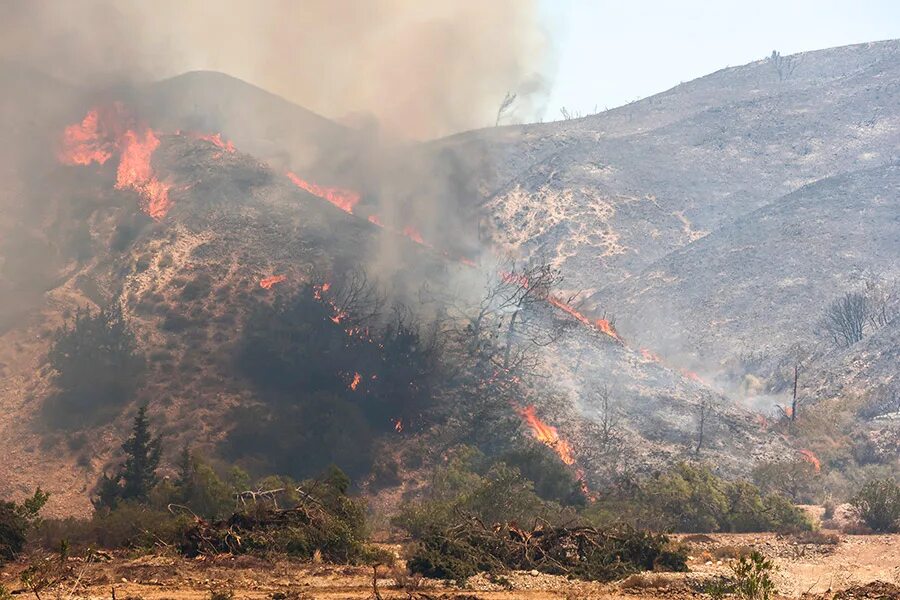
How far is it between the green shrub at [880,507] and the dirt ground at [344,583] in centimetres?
1035

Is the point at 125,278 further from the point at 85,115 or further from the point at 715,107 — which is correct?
the point at 715,107

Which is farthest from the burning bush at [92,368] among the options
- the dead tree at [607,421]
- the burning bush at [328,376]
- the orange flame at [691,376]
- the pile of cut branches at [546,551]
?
the orange flame at [691,376]

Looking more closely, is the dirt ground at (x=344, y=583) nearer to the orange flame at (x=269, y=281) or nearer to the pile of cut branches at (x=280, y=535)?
the pile of cut branches at (x=280, y=535)

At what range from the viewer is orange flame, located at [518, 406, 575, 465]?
5469 cm

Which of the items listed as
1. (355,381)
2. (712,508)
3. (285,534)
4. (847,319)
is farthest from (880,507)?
(847,319)

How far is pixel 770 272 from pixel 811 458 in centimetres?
5511

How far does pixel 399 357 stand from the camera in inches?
2360

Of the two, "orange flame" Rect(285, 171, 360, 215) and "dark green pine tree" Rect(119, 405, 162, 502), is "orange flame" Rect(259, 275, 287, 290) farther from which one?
"orange flame" Rect(285, 171, 360, 215)

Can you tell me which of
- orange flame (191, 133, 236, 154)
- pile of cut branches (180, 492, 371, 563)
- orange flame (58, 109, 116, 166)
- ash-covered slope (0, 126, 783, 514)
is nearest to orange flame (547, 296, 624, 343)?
ash-covered slope (0, 126, 783, 514)

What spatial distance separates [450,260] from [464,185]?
53809 mm

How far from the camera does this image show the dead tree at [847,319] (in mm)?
89419

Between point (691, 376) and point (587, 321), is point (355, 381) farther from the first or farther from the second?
point (691, 376)

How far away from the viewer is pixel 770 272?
362 ft

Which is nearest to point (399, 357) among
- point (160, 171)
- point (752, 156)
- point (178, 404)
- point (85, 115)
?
point (178, 404)
